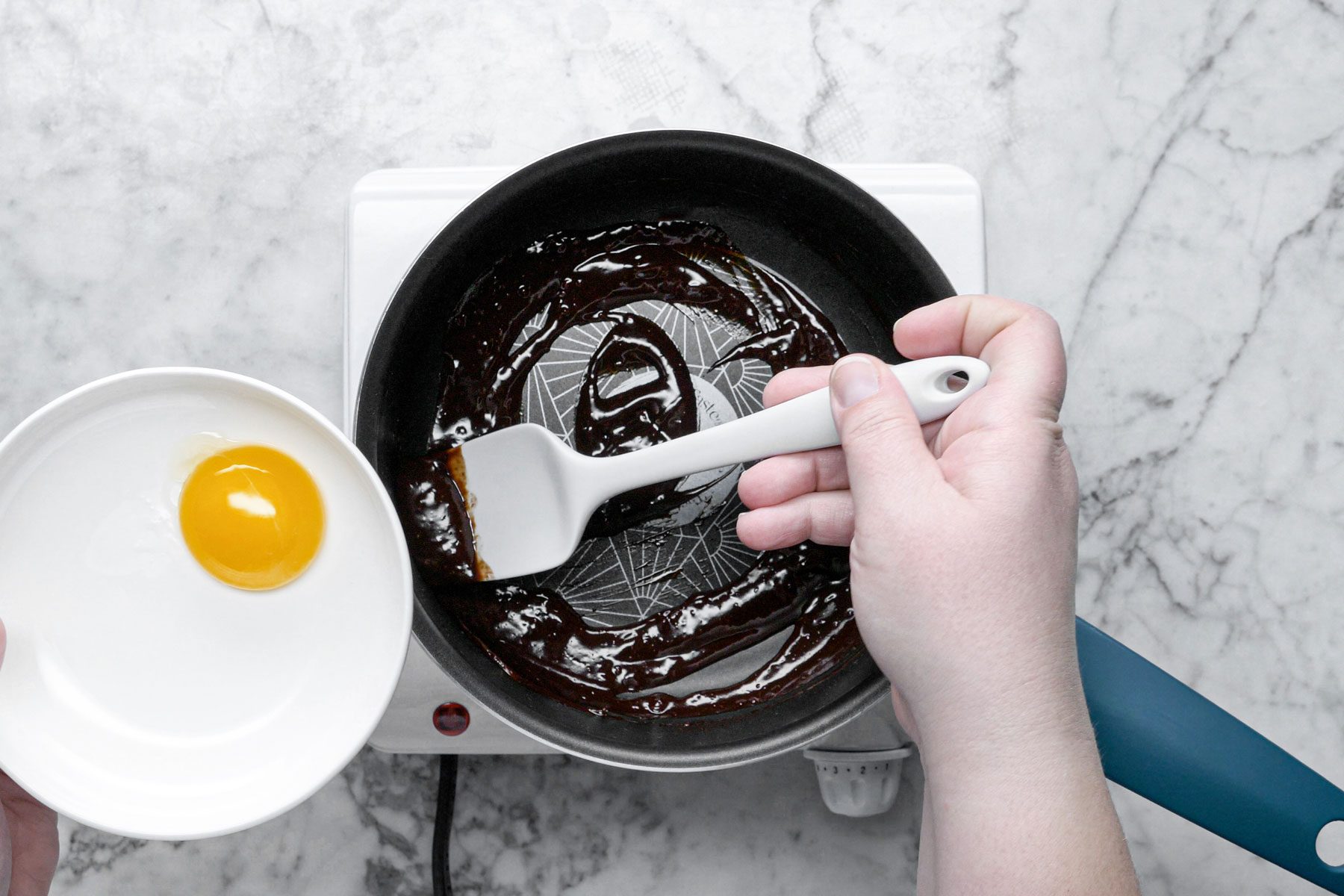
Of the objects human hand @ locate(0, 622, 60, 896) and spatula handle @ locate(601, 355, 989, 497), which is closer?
spatula handle @ locate(601, 355, 989, 497)

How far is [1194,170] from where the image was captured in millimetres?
942

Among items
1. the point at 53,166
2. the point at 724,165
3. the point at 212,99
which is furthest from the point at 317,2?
the point at 724,165

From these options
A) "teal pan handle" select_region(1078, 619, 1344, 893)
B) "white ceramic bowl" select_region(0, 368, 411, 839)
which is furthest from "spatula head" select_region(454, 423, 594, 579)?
"teal pan handle" select_region(1078, 619, 1344, 893)

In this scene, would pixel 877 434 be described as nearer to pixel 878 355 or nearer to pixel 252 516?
pixel 878 355

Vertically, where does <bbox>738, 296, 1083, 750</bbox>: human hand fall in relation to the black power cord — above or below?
above

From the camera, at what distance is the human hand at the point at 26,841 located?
2.60ft

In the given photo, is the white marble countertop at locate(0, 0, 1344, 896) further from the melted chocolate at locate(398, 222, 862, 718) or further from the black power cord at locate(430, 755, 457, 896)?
the melted chocolate at locate(398, 222, 862, 718)

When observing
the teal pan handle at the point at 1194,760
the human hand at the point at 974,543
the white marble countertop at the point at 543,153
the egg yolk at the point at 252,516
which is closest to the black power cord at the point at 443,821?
the white marble countertop at the point at 543,153

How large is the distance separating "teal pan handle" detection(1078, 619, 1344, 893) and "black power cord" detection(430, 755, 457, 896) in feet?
1.84

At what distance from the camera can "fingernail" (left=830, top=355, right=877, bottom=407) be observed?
620mm

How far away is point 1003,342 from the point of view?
0.66 meters

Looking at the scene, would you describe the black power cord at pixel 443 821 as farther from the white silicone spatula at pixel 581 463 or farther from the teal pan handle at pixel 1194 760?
the teal pan handle at pixel 1194 760

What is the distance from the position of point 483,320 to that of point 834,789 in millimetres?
523

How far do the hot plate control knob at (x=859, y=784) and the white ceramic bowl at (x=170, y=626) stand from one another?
0.41 meters
